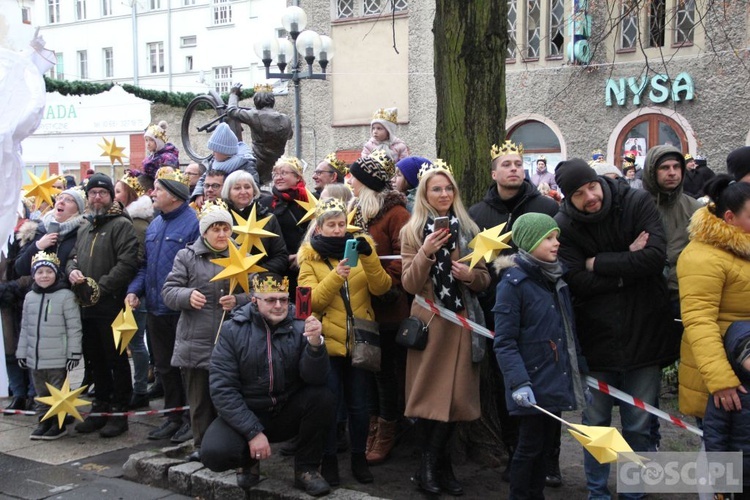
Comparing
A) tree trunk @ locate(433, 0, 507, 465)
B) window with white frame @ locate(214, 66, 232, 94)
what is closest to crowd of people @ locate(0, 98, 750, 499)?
tree trunk @ locate(433, 0, 507, 465)

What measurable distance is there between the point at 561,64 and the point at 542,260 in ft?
52.1

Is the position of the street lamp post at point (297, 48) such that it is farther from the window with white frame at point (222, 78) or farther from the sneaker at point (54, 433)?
the window with white frame at point (222, 78)

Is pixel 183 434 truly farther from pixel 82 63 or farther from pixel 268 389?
pixel 82 63

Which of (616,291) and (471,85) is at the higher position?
(471,85)

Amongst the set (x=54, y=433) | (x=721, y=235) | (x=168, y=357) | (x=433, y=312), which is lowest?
→ (x=54, y=433)

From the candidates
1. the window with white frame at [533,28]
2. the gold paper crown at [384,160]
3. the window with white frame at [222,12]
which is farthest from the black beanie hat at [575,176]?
the window with white frame at [222,12]

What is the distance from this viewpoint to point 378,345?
543 cm

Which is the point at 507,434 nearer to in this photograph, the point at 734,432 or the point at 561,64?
the point at 734,432

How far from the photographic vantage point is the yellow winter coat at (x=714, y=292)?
414 cm

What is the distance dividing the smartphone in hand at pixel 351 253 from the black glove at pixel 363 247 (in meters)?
0.04

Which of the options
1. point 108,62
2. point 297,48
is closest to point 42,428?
point 297,48

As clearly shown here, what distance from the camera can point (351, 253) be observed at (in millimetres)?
5117

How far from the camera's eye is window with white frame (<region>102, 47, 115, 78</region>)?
135 ft

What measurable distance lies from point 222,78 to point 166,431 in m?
32.3
